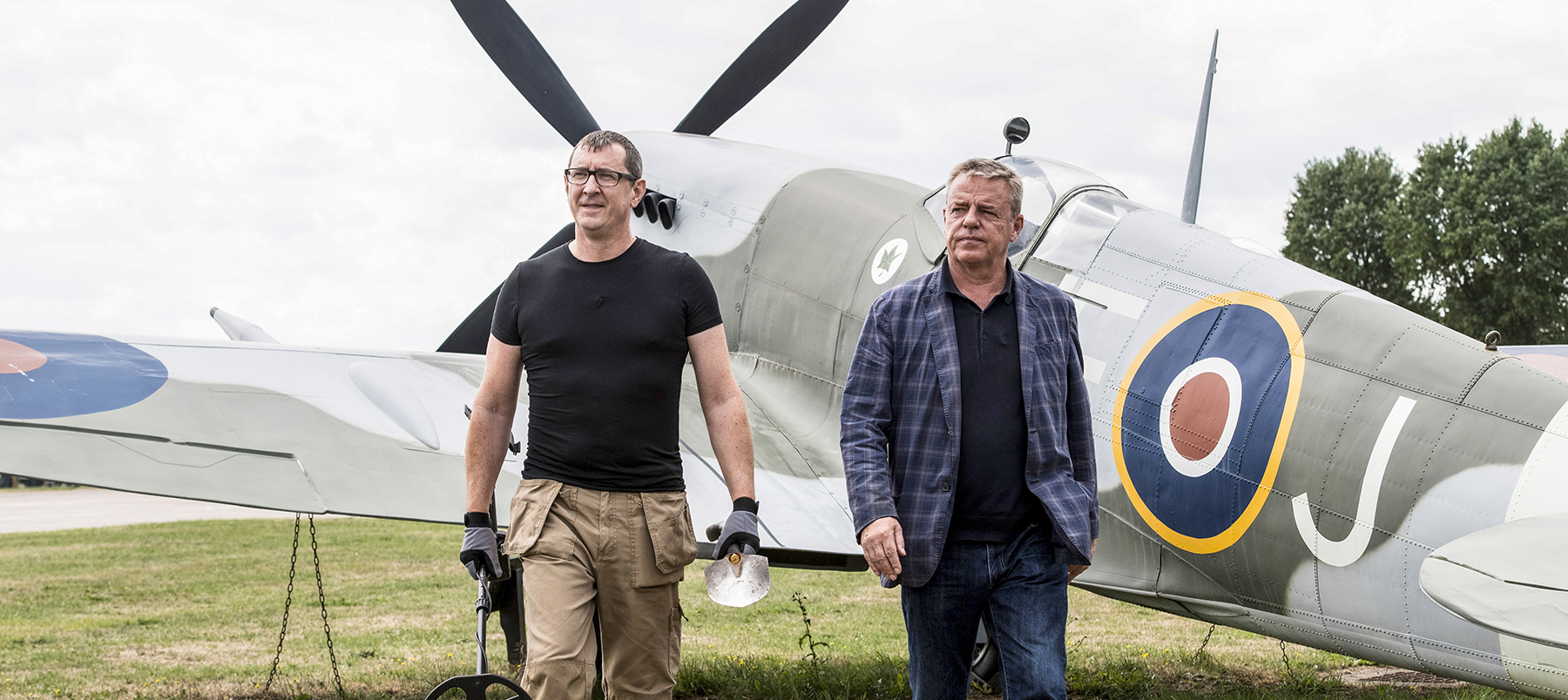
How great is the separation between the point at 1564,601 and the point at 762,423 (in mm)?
4131

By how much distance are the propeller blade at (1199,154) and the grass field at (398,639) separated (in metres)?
3.81

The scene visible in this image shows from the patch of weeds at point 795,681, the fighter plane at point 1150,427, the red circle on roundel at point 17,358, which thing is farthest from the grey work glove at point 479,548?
the red circle on roundel at point 17,358

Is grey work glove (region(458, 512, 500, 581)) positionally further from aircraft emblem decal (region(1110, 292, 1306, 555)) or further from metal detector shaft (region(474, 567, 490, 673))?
aircraft emblem decal (region(1110, 292, 1306, 555))

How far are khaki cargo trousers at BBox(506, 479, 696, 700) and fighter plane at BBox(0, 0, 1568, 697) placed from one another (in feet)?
5.01

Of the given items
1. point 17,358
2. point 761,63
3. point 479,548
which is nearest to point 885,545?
point 479,548

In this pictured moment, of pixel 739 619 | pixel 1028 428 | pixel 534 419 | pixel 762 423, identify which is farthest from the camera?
pixel 739 619

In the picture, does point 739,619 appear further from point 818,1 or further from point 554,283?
point 554,283

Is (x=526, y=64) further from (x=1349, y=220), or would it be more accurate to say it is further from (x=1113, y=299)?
(x=1349, y=220)

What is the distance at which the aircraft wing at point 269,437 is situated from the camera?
176 inches

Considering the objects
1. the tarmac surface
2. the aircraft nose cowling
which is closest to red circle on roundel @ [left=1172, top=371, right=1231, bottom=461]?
the aircraft nose cowling

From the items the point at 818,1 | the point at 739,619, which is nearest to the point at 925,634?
the point at 739,619

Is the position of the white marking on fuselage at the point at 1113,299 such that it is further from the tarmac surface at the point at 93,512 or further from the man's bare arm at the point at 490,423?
the tarmac surface at the point at 93,512

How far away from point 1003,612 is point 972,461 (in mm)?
378

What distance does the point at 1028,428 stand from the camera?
272 cm
